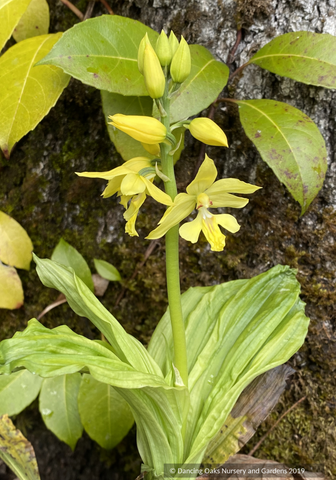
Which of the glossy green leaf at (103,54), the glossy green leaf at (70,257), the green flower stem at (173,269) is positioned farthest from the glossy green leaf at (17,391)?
the glossy green leaf at (103,54)

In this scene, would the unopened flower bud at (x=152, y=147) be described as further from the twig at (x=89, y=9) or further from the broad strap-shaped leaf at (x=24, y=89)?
the twig at (x=89, y=9)

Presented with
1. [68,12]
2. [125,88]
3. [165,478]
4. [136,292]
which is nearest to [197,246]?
[136,292]

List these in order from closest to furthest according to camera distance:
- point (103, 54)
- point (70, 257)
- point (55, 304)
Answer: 1. point (103, 54)
2. point (70, 257)
3. point (55, 304)

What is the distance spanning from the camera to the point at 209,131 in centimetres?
88

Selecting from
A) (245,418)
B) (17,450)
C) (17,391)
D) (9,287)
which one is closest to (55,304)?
(9,287)

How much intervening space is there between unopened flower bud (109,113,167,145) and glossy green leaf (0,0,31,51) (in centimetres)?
67

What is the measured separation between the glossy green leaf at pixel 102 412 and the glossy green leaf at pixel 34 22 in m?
1.27

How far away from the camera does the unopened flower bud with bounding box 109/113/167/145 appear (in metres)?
0.85

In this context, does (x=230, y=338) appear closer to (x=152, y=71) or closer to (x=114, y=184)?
(x=114, y=184)

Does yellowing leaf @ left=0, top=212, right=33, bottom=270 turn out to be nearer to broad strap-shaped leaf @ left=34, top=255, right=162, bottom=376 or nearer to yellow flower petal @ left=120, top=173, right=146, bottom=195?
broad strap-shaped leaf @ left=34, top=255, right=162, bottom=376

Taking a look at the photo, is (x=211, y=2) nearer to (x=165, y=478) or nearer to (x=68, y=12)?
(x=68, y=12)

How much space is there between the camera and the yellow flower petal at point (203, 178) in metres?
0.90

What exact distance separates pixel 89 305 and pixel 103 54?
2.25 ft

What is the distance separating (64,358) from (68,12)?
1.38 metres
